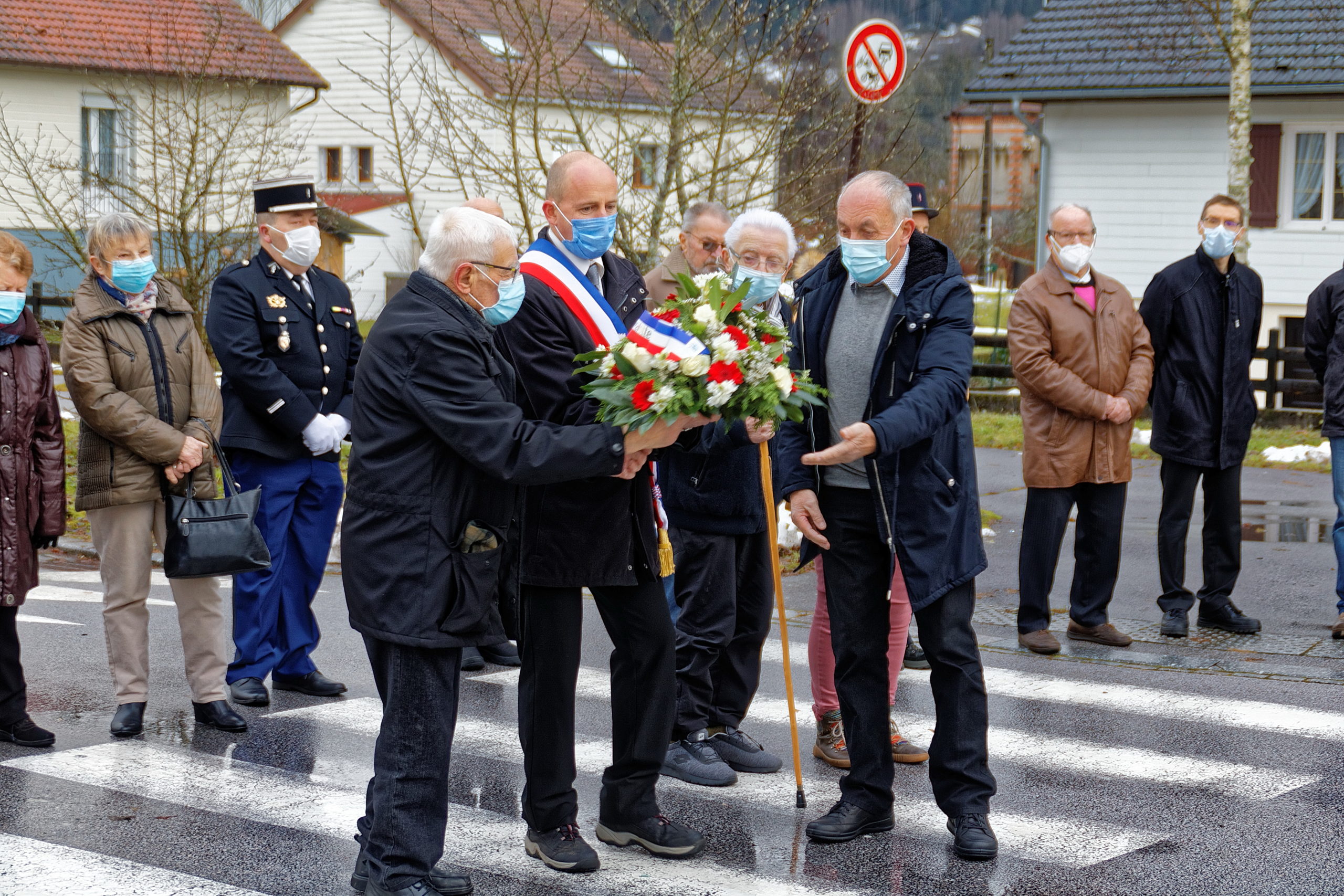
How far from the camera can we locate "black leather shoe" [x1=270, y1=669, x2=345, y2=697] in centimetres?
709

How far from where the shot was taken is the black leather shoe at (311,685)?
279 inches

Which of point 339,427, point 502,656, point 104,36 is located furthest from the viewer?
point 104,36

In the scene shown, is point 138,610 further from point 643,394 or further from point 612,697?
point 643,394

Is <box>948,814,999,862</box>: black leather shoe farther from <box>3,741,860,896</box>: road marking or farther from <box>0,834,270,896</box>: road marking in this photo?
<box>0,834,270,896</box>: road marking

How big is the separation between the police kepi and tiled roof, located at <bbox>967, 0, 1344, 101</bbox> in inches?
665

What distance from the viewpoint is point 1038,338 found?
A: 7.91 metres

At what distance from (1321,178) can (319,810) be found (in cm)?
2073

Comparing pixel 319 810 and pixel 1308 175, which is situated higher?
pixel 1308 175

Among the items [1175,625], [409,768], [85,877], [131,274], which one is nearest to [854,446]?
[409,768]

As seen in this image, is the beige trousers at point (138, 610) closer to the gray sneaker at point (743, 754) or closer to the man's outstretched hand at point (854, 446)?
the gray sneaker at point (743, 754)

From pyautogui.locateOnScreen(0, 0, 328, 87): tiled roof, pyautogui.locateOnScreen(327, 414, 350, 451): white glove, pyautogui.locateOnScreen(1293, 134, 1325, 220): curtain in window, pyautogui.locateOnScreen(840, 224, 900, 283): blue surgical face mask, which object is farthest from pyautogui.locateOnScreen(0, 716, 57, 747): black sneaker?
pyautogui.locateOnScreen(1293, 134, 1325, 220): curtain in window

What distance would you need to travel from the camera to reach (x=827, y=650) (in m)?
6.09

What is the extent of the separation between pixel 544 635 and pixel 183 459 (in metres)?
2.27

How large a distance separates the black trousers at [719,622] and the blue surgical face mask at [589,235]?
4.57 ft
